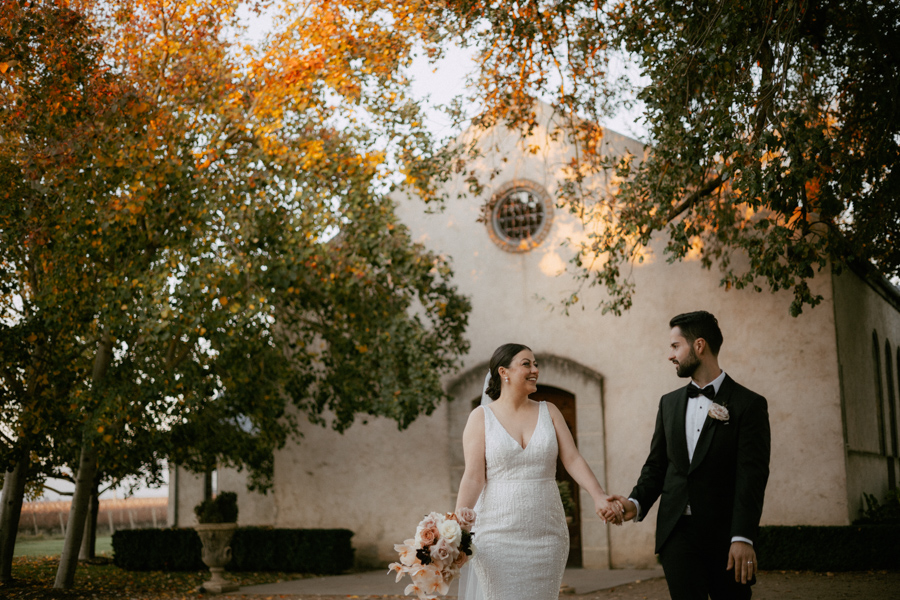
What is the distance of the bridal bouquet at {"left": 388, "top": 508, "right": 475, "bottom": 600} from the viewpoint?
4180mm

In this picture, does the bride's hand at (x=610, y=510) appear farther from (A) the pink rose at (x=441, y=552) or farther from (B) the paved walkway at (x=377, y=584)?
(B) the paved walkway at (x=377, y=584)

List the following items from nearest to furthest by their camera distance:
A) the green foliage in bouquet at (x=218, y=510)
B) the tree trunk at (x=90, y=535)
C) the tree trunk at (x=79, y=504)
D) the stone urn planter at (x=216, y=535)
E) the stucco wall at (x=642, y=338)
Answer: the tree trunk at (x=79, y=504) → the stone urn planter at (x=216, y=535) → the stucco wall at (x=642, y=338) → the green foliage in bouquet at (x=218, y=510) → the tree trunk at (x=90, y=535)

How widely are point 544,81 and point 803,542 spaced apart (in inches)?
287

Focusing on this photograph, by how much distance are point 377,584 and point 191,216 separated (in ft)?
19.6

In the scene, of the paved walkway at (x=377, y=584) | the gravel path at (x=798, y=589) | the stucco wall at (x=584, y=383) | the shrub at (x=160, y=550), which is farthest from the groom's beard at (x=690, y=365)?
the shrub at (x=160, y=550)

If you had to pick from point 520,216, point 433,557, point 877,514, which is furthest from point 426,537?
point 520,216

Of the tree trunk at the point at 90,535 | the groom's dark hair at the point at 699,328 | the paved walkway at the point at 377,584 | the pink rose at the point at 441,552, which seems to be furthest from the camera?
the tree trunk at the point at 90,535

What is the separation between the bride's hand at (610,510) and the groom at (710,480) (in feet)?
0.91

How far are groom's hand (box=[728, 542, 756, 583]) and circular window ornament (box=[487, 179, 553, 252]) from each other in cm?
1079

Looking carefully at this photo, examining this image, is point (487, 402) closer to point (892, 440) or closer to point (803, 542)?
point (803, 542)

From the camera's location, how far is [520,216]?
14.7 m

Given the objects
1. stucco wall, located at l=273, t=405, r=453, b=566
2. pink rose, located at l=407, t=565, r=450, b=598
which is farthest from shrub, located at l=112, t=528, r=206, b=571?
pink rose, located at l=407, t=565, r=450, b=598

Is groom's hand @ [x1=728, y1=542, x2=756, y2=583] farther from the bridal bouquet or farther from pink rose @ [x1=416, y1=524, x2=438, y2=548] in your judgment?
pink rose @ [x1=416, y1=524, x2=438, y2=548]

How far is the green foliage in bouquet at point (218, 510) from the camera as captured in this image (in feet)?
41.4
